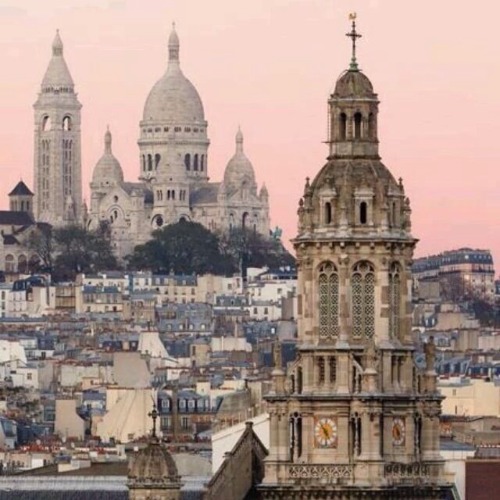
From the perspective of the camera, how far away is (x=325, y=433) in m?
47.9

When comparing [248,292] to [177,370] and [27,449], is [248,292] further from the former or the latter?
[27,449]

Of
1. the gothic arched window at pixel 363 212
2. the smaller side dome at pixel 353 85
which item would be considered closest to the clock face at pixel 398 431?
the gothic arched window at pixel 363 212

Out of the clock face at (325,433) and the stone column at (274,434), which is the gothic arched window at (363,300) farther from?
the stone column at (274,434)

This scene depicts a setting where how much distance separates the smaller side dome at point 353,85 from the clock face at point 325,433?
333 centimetres

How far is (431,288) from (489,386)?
234ft

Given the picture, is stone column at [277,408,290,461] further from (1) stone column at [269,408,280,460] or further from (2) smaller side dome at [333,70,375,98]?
(2) smaller side dome at [333,70,375,98]

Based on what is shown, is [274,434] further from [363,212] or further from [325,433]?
[363,212]

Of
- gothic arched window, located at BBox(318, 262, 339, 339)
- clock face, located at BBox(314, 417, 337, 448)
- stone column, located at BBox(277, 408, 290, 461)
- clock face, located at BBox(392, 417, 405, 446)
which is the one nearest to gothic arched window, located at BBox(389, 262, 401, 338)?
gothic arched window, located at BBox(318, 262, 339, 339)

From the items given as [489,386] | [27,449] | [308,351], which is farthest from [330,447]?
[489,386]

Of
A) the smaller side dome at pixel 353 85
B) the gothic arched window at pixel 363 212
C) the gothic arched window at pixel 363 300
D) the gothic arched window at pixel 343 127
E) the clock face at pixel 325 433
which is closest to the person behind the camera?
the clock face at pixel 325 433

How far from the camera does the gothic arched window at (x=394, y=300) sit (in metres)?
48.2

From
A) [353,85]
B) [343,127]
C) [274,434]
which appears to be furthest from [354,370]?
[353,85]

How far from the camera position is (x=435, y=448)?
158 ft

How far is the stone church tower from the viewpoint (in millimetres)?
47688
